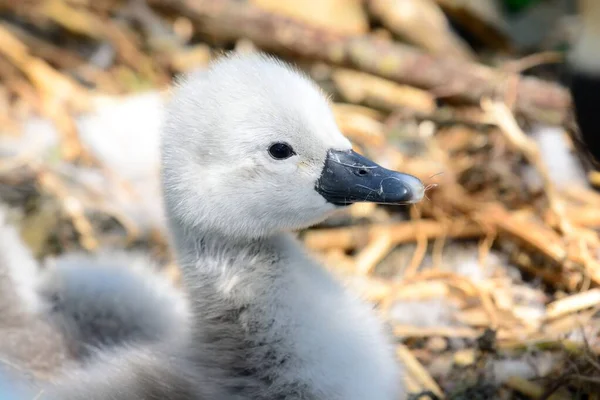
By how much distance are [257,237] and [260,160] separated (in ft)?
0.45

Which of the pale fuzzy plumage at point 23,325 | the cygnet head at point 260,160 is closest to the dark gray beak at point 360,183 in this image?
the cygnet head at point 260,160

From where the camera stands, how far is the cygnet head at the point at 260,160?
1.28m

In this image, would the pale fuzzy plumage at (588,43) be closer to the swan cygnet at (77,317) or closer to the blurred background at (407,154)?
the blurred background at (407,154)

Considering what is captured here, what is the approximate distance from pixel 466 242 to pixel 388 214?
238 millimetres

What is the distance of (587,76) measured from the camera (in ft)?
6.90

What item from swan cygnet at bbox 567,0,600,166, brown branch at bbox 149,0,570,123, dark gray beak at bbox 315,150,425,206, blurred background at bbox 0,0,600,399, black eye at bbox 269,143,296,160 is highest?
black eye at bbox 269,143,296,160

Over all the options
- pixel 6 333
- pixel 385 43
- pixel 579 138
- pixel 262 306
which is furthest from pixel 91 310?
pixel 385 43

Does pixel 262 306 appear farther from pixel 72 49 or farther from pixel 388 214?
pixel 72 49

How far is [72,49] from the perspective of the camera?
9.48ft

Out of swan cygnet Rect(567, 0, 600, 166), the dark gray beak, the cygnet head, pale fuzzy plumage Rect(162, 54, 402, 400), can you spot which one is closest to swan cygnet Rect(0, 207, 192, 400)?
pale fuzzy plumage Rect(162, 54, 402, 400)

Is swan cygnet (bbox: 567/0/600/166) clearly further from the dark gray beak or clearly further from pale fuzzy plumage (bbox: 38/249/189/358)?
pale fuzzy plumage (bbox: 38/249/189/358)

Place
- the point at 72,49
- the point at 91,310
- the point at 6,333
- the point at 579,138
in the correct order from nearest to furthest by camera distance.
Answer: the point at 6,333 < the point at 91,310 < the point at 579,138 < the point at 72,49

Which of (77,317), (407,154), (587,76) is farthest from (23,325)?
(587,76)

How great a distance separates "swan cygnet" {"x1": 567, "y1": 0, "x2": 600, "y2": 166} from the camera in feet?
6.64
